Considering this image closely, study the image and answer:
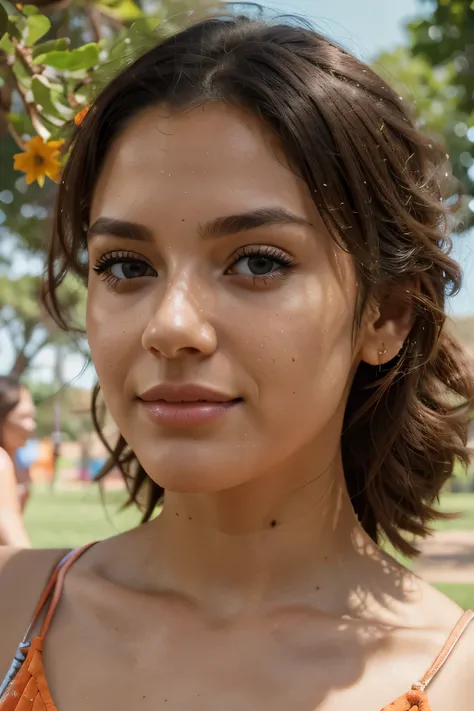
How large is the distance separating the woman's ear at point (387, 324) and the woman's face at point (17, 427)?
3.56 meters

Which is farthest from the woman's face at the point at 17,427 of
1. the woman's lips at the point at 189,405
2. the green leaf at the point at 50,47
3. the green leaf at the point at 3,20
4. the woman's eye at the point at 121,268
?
the woman's lips at the point at 189,405

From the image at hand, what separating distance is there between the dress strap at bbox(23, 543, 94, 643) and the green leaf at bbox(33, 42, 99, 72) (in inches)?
39.8

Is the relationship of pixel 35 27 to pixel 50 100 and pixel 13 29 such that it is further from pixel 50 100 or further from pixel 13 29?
pixel 50 100

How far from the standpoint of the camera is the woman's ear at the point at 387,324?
1612mm

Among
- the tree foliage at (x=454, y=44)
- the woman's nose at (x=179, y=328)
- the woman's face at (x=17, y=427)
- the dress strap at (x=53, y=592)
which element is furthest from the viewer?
the woman's face at (x=17, y=427)

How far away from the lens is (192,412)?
1345 millimetres

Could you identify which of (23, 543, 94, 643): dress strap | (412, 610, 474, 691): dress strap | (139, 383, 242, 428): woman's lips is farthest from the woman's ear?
(23, 543, 94, 643): dress strap

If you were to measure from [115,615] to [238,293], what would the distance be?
0.63 metres

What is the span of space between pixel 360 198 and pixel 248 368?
0.36 m

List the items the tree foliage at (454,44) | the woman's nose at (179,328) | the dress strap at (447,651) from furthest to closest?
1. the tree foliage at (454,44)
2. the dress strap at (447,651)
3. the woman's nose at (179,328)

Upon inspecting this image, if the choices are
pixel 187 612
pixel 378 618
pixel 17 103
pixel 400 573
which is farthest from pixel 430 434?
pixel 17 103

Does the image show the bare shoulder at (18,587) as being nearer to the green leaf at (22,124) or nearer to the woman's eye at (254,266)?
the woman's eye at (254,266)

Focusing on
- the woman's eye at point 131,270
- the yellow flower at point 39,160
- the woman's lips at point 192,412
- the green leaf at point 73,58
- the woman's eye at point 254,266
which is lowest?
the woman's lips at point 192,412

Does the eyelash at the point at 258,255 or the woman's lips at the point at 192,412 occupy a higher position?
the eyelash at the point at 258,255
